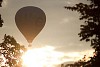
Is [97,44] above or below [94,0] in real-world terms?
below

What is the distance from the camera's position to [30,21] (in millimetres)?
42188

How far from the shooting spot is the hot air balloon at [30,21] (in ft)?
137

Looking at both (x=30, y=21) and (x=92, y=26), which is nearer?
(x=92, y=26)

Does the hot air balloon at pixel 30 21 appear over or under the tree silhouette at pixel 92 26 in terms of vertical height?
over

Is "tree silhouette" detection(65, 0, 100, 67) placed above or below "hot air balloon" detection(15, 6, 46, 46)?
below

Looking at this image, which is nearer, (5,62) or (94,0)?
(94,0)

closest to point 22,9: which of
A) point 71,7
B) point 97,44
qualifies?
point 71,7

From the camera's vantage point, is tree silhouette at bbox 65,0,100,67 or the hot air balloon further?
the hot air balloon

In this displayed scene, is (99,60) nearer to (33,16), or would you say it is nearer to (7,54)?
(7,54)

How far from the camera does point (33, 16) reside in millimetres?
42312

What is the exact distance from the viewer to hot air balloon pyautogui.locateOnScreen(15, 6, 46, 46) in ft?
137

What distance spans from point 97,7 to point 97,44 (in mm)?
3226

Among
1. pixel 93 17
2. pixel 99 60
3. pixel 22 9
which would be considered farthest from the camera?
pixel 22 9

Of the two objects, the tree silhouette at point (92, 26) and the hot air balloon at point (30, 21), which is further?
the hot air balloon at point (30, 21)
